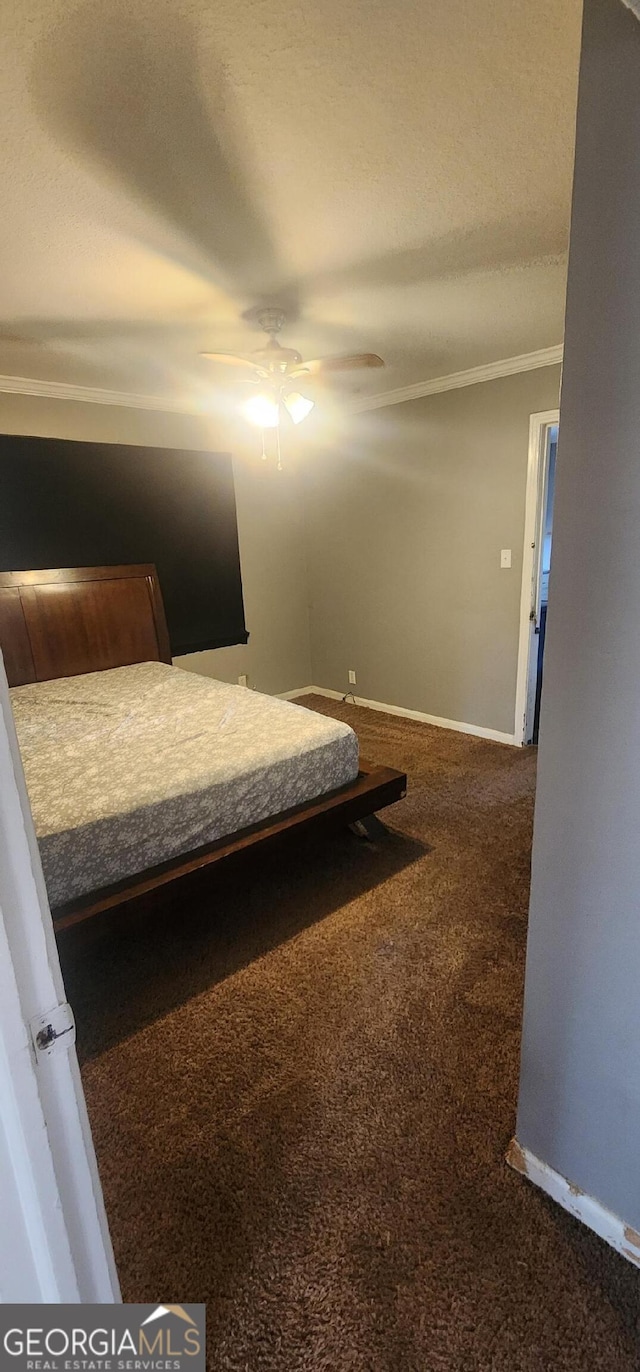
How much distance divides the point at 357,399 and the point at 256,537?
1231 mm

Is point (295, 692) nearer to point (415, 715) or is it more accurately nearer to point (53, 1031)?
point (415, 715)

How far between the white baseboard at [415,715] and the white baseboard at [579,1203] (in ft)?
8.67

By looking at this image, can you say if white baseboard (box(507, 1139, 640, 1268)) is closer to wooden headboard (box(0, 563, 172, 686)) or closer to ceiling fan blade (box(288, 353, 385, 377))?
ceiling fan blade (box(288, 353, 385, 377))

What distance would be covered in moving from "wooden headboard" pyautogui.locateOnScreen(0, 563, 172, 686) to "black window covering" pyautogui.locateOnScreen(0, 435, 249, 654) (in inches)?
4.3

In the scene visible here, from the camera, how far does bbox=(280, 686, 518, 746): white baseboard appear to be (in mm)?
3787

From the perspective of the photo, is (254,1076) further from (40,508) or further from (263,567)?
(263,567)

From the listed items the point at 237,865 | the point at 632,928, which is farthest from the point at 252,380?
the point at 632,928

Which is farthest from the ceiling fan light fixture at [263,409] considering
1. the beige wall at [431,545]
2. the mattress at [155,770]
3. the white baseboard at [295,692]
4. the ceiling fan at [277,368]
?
the white baseboard at [295,692]

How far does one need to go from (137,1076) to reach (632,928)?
53.7 inches

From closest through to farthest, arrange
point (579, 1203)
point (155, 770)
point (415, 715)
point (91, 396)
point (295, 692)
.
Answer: point (579, 1203)
point (155, 770)
point (91, 396)
point (415, 715)
point (295, 692)

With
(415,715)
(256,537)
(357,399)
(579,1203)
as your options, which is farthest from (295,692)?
(579,1203)

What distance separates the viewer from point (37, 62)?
1.18 meters

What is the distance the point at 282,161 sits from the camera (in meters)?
1.49

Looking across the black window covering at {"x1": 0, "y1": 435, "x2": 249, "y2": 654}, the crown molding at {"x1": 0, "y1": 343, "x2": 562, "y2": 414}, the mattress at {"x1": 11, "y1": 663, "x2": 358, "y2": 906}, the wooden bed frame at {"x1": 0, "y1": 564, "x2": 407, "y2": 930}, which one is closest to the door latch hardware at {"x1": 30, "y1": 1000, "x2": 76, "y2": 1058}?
the mattress at {"x1": 11, "y1": 663, "x2": 358, "y2": 906}
